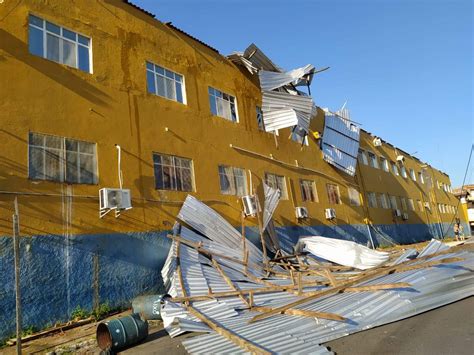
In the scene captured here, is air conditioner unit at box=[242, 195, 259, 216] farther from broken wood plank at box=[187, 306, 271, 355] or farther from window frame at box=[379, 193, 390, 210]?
window frame at box=[379, 193, 390, 210]

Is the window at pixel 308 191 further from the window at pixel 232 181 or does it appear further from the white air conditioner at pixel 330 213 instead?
the window at pixel 232 181

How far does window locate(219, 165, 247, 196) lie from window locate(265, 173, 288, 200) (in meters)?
1.73

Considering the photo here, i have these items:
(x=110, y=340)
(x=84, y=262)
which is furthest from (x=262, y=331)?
(x=84, y=262)

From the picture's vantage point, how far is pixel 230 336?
6.04m

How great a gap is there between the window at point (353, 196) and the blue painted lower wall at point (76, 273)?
49.5ft

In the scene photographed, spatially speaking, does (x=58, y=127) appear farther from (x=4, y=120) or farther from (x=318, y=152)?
(x=318, y=152)

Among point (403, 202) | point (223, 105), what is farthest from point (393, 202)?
point (223, 105)

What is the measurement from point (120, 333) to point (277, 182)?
38.3 ft

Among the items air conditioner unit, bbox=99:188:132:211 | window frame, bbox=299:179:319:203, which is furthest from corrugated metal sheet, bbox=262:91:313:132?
air conditioner unit, bbox=99:188:132:211

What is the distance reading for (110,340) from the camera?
6.73m

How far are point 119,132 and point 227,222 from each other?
196 inches

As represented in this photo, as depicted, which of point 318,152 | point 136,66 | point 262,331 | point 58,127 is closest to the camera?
point 262,331

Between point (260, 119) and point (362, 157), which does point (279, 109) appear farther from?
point (362, 157)

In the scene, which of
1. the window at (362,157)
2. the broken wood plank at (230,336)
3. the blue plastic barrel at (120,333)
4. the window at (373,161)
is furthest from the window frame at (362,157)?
the blue plastic barrel at (120,333)
